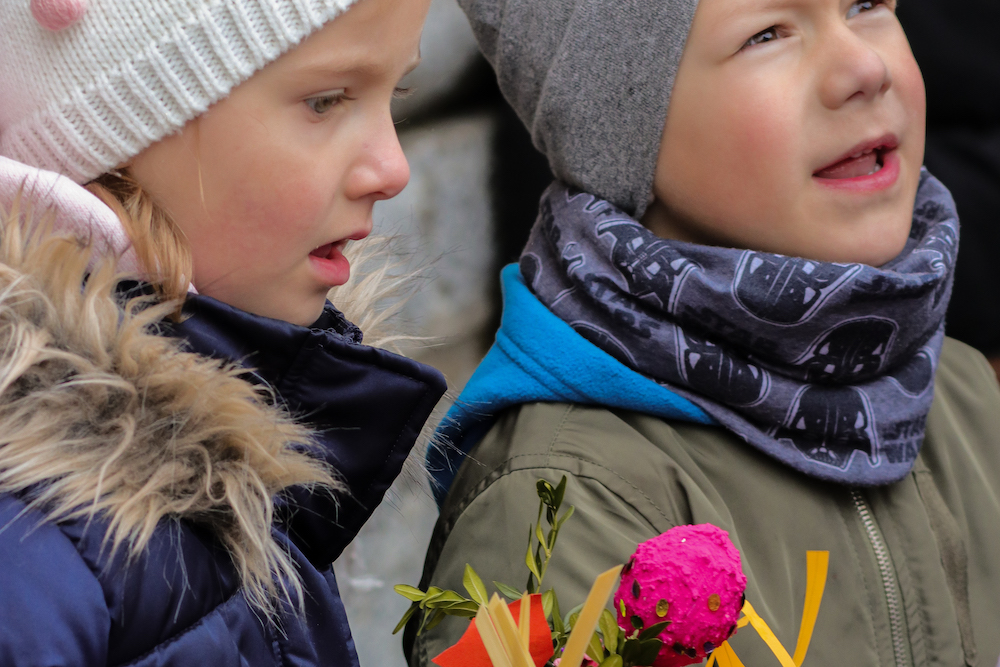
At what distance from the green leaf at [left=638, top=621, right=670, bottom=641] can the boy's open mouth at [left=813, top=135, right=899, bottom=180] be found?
763 millimetres

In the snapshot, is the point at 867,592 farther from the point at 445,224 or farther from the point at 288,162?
the point at 445,224

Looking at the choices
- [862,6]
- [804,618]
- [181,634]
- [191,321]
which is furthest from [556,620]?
[862,6]

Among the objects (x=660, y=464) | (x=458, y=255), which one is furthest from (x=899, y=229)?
(x=458, y=255)

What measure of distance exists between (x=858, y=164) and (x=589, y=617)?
84 centimetres

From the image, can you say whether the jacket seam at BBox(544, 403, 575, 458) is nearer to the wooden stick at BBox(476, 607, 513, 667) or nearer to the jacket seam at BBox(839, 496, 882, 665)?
the jacket seam at BBox(839, 496, 882, 665)

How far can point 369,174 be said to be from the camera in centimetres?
86

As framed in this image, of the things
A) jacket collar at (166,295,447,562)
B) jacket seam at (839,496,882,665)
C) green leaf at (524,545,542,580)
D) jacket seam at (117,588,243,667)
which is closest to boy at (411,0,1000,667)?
jacket seam at (839,496,882,665)

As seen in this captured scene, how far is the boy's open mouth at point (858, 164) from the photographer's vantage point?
1.13 meters

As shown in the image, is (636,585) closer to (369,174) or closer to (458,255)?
(369,174)

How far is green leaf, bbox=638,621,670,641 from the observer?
1.74 ft

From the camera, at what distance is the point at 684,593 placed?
53 centimetres

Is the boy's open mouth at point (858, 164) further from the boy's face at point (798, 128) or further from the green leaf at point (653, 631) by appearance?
the green leaf at point (653, 631)

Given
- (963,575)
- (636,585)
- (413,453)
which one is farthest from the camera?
(963,575)

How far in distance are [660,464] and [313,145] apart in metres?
0.54
